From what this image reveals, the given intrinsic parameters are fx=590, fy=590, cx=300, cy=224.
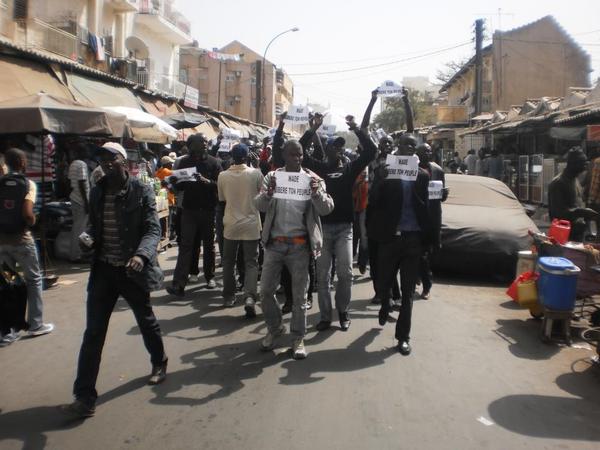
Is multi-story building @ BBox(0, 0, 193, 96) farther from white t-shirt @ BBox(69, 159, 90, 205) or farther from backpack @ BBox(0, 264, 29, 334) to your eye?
backpack @ BBox(0, 264, 29, 334)

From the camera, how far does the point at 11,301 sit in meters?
5.05

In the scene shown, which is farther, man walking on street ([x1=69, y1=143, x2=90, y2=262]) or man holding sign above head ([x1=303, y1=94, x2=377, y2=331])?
man walking on street ([x1=69, y1=143, x2=90, y2=262])

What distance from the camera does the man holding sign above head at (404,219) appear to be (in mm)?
5621

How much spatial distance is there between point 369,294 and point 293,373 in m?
3.20

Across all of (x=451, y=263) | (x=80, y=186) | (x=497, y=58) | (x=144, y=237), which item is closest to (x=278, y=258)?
(x=144, y=237)

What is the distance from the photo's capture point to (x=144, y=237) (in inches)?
169

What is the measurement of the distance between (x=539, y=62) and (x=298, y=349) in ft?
120

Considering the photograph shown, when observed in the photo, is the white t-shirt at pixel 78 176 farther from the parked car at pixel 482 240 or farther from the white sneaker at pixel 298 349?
the parked car at pixel 482 240

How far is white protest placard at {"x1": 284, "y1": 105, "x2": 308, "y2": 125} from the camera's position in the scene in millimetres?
8031

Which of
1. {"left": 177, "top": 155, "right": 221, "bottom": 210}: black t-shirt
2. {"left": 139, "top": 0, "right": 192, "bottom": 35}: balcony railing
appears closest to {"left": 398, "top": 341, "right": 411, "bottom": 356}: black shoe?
{"left": 177, "top": 155, "right": 221, "bottom": 210}: black t-shirt

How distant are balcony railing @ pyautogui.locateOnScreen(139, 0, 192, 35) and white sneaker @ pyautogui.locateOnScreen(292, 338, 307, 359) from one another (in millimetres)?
27876

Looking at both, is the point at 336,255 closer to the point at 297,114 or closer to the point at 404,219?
the point at 404,219

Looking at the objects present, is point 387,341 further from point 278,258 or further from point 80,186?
point 80,186

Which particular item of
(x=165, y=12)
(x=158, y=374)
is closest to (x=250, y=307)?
(x=158, y=374)
